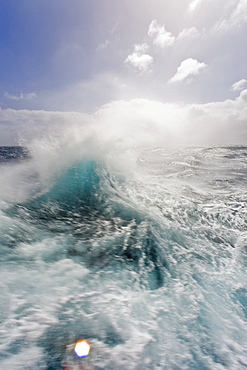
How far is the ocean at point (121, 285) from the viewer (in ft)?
6.81

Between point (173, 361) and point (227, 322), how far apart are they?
119 centimetres

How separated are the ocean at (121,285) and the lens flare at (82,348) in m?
0.06

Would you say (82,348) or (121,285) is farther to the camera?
(121,285)

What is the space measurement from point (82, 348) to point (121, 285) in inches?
48.6

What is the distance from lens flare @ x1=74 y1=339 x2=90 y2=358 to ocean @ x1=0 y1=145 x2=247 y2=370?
0.20ft

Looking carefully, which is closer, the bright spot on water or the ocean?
the bright spot on water

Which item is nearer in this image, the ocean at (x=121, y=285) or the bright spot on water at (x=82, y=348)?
the bright spot on water at (x=82, y=348)

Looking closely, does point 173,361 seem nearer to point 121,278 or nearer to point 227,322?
point 227,322

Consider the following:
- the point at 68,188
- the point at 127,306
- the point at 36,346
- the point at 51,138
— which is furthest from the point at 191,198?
the point at 51,138

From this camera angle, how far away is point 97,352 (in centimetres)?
201

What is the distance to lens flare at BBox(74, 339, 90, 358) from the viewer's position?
1.96 metres

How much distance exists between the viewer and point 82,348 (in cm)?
203

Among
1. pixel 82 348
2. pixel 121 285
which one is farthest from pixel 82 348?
pixel 121 285

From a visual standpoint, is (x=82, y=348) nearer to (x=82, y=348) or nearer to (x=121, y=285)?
(x=82, y=348)
